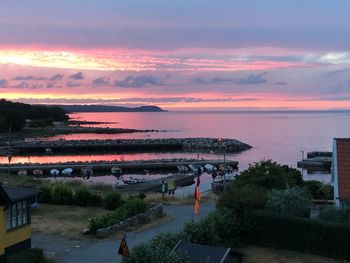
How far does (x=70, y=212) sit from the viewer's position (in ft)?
90.8

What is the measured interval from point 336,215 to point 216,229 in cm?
551

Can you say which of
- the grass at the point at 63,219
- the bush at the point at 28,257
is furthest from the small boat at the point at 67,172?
the bush at the point at 28,257

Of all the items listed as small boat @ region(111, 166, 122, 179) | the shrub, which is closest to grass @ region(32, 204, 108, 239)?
the shrub

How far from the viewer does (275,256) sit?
64.2ft

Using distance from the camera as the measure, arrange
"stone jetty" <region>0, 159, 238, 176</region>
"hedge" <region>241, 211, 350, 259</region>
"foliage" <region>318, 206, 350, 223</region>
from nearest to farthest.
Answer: "hedge" <region>241, 211, 350, 259</region> → "foliage" <region>318, 206, 350, 223</region> → "stone jetty" <region>0, 159, 238, 176</region>

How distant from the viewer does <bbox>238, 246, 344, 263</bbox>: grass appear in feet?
62.2

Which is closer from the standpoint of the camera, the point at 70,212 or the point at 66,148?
the point at 70,212

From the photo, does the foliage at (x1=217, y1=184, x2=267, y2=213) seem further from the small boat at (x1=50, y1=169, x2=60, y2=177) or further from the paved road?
the small boat at (x1=50, y1=169, x2=60, y2=177)

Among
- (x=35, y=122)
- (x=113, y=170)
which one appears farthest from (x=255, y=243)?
(x=35, y=122)

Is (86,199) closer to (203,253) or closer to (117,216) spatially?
(117,216)

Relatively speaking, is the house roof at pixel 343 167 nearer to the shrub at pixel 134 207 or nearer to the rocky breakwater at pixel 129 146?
the shrub at pixel 134 207

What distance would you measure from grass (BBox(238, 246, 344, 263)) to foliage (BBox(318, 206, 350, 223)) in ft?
6.83

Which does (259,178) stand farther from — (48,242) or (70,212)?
(48,242)

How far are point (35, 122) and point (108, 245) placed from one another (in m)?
172
